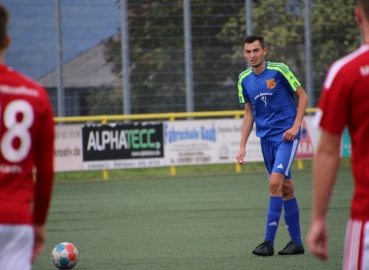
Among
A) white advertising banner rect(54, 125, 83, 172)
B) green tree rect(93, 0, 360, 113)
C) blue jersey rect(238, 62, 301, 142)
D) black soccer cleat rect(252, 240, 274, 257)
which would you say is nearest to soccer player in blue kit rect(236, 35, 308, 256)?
blue jersey rect(238, 62, 301, 142)

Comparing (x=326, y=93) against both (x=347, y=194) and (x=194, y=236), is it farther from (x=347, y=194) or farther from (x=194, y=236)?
(x=347, y=194)

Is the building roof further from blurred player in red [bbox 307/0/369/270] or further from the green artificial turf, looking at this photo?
blurred player in red [bbox 307/0/369/270]

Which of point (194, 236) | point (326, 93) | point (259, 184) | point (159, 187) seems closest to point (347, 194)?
point (259, 184)

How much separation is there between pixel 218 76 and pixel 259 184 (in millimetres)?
4450

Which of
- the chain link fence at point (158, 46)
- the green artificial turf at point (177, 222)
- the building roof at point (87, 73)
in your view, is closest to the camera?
the green artificial turf at point (177, 222)

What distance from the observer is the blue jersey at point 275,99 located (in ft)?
26.8

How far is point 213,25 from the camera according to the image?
1970 cm

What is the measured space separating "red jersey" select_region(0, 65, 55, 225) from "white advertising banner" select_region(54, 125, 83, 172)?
45.7ft

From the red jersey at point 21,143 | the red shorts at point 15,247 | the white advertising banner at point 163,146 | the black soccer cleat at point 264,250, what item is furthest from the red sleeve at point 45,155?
the white advertising banner at point 163,146

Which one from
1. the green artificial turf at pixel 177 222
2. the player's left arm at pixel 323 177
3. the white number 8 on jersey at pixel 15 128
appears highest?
the white number 8 on jersey at pixel 15 128

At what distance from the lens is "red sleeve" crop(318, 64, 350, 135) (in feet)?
10.9

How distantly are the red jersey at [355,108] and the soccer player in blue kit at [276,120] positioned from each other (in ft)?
14.6

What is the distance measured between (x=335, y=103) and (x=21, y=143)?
1.36 metres

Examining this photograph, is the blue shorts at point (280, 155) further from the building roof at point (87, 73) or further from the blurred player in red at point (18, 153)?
the building roof at point (87, 73)
